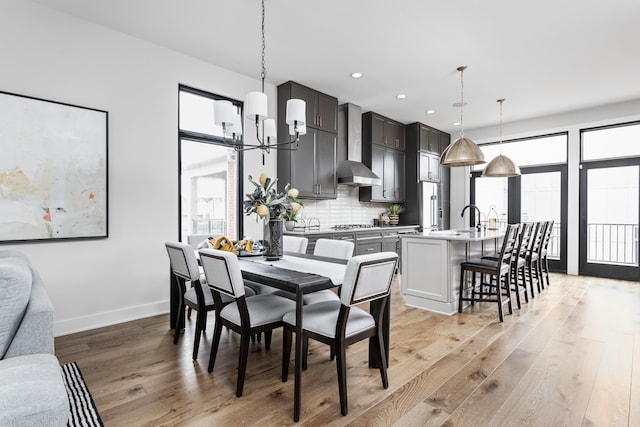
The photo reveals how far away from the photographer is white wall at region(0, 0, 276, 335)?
294cm

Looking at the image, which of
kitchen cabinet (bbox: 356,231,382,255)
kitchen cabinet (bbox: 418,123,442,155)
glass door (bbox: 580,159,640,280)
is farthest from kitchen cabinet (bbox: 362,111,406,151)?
glass door (bbox: 580,159,640,280)

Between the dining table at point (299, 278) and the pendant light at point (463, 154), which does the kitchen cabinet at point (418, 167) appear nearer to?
the pendant light at point (463, 154)

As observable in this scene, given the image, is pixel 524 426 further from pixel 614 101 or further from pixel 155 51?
pixel 614 101

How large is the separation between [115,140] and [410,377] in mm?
3366

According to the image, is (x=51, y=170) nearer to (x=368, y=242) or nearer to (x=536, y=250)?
(x=368, y=242)

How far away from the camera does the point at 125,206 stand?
3441mm

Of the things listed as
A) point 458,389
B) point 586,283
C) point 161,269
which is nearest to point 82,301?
point 161,269

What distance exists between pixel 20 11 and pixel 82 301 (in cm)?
255

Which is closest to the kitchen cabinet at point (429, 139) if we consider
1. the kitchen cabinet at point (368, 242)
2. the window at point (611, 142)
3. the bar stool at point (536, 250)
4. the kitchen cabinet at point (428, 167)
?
the kitchen cabinet at point (428, 167)

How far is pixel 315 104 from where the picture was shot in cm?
497

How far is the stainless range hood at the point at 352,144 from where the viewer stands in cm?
546

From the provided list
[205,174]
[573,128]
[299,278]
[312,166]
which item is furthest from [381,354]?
[573,128]

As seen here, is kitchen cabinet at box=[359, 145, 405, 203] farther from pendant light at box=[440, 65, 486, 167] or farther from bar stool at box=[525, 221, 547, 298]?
bar stool at box=[525, 221, 547, 298]

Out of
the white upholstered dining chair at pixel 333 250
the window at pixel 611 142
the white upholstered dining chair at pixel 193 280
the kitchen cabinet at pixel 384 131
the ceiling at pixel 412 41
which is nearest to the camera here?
the white upholstered dining chair at pixel 193 280
